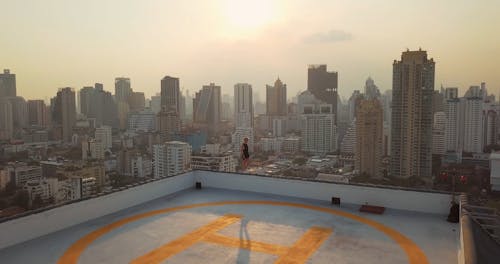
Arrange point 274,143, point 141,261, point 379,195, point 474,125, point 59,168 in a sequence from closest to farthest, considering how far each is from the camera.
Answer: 1. point 141,261
2. point 379,195
3. point 59,168
4. point 474,125
5. point 274,143

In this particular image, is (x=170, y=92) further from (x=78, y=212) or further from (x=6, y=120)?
(x=78, y=212)

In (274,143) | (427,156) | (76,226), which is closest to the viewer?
(76,226)

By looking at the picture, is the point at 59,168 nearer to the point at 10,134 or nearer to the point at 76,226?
the point at 10,134

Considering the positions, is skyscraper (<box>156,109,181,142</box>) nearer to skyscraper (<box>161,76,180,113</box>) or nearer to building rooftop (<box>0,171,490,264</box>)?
skyscraper (<box>161,76,180,113</box>)

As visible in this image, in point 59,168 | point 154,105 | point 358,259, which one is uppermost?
point 154,105

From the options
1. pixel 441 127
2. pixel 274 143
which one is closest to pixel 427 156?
pixel 441 127

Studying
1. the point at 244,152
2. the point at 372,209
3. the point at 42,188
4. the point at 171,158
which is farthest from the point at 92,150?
the point at 372,209

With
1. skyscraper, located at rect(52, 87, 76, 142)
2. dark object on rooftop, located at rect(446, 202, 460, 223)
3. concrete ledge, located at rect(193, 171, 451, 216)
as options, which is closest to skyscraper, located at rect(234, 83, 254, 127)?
skyscraper, located at rect(52, 87, 76, 142)

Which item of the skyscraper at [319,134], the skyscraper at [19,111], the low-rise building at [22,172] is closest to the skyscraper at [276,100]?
the skyscraper at [319,134]
